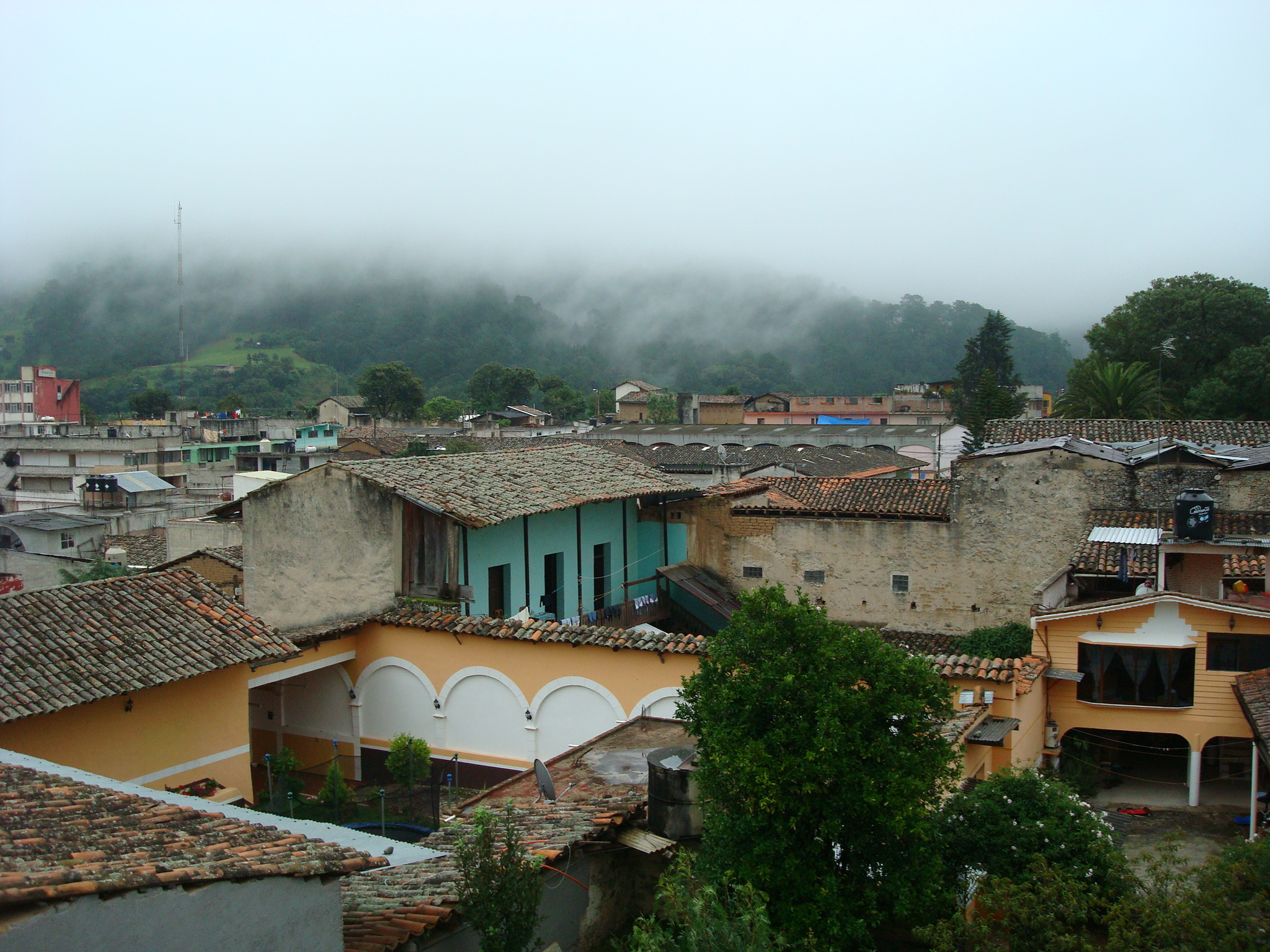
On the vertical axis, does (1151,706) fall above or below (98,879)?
below

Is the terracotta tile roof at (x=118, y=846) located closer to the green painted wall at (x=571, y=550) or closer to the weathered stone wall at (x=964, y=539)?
the green painted wall at (x=571, y=550)

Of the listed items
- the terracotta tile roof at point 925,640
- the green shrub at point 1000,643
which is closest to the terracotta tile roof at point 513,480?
the terracotta tile roof at point 925,640

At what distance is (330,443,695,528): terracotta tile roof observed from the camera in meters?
16.2

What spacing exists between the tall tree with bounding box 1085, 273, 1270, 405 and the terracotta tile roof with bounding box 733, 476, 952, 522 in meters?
22.3

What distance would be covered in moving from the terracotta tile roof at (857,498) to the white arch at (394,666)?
10566 mm

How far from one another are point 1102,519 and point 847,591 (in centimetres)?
581

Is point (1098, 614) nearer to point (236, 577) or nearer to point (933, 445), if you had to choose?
point (236, 577)

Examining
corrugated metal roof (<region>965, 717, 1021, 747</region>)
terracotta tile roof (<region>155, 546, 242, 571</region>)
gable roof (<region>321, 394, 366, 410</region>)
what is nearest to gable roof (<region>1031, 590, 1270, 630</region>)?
corrugated metal roof (<region>965, 717, 1021, 747</region>)

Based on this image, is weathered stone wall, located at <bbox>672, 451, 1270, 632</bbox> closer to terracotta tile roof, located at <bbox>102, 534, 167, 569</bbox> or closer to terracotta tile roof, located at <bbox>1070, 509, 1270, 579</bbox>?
terracotta tile roof, located at <bbox>1070, 509, 1270, 579</bbox>

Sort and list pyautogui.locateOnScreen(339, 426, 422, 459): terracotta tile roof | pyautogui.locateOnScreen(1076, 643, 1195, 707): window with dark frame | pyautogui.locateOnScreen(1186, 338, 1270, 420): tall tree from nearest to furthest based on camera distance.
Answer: pyautogui.locateOnScreen(1076, 643, 1195, 707): window with dark frame → pyautogui.locateOnScreen(1186, 338, 1270, 420): tall tree → pyautogui.locateOnScreen(339, 426, 422, 459): terracotta tile roof

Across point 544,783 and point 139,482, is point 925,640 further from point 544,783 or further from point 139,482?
point 139,482

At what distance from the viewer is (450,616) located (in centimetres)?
1501

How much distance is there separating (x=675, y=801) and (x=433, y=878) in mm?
2154

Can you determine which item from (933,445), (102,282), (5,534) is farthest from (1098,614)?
(102,282)
